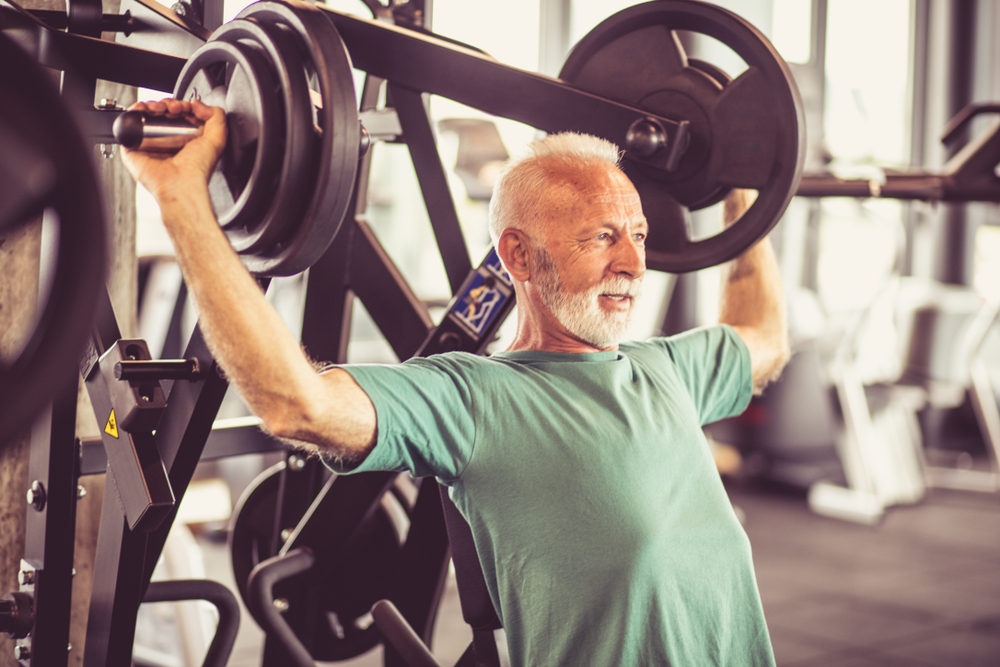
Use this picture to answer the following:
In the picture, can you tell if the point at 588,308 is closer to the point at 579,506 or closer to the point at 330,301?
the point at 579,506

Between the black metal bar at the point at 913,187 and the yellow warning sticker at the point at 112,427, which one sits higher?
the black metal bar at the point at 913,187

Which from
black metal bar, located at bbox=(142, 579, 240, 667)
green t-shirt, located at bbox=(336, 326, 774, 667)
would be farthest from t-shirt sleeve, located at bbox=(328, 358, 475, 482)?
black metal bar, located at bbox=(142, 579, 240, 667)

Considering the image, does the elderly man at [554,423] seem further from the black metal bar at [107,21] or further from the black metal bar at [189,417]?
the black metal bar at [107,21]

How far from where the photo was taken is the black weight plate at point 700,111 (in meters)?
1.50

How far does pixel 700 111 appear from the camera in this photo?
158 centimetres

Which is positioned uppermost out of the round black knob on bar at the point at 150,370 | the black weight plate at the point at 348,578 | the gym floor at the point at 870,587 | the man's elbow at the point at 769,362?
the round black knob on bar at the point at 150,370

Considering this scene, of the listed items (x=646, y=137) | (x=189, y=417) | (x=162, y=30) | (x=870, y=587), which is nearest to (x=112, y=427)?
(x=189, y=417)

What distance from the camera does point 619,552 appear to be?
1272 mm

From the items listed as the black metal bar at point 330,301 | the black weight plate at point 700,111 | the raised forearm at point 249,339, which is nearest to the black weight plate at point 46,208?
the raised forearm at point 249,339

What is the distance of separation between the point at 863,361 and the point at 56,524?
5.01 meters

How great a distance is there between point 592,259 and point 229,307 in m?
0.59

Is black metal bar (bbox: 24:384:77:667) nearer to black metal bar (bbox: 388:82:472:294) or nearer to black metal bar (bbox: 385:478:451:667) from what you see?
black metal bar (bbox: 385:478:451:667)

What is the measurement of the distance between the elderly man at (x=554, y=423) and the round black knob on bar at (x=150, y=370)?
0.24 metres

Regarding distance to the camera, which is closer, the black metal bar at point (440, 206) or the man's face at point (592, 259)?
the man's face at point (592, 259)
